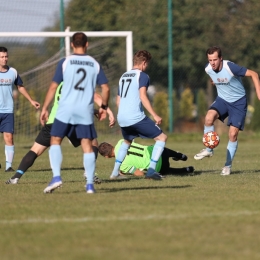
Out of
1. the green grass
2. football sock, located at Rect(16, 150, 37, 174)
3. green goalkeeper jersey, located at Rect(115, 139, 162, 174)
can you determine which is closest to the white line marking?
the green grass

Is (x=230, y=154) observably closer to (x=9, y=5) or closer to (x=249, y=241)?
(x=249, y=241)

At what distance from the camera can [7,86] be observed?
14.6m

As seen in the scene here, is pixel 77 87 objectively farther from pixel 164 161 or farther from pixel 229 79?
pixel 229 79

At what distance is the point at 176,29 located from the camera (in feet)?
94.8

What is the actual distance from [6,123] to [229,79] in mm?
4411

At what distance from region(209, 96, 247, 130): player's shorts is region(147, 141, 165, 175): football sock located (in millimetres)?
1621

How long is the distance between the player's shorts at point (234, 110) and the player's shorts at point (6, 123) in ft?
→ 12.9

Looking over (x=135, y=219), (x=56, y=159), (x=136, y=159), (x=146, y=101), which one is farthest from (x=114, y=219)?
(x=136, y=159)

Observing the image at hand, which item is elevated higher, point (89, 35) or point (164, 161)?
point (89, 35)

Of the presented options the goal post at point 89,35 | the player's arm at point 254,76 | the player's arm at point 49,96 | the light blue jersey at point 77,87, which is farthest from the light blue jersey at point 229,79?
the goal post at point 89,35

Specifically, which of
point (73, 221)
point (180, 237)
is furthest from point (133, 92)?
point (180, 237)

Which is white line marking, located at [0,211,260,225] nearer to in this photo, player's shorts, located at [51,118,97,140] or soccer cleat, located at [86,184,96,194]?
player's shorts, located at [51,118,97,140]

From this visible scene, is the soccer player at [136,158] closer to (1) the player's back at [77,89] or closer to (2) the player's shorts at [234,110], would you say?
(2) the player's shorts at [234,110]

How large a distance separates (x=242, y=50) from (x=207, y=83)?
7.03ft
